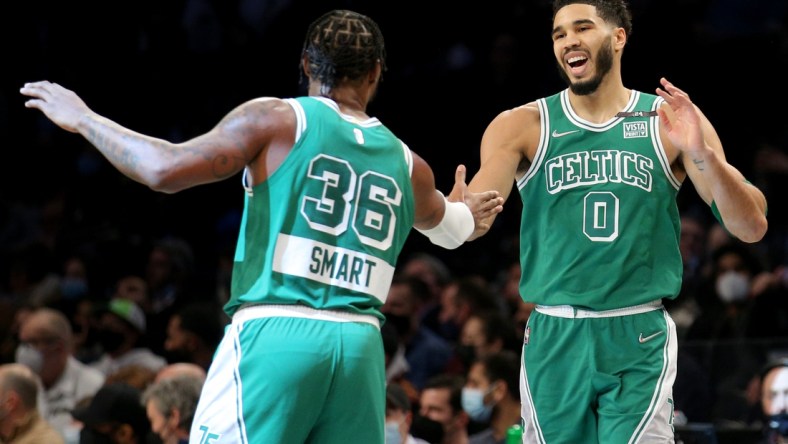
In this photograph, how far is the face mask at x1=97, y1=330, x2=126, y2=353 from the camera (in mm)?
9867

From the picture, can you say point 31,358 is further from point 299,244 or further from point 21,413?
point 299,244

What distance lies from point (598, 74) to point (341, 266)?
1.79m

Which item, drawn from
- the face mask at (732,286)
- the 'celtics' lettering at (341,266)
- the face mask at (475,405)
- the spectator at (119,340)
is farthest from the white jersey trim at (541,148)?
the face mask at (732,286)

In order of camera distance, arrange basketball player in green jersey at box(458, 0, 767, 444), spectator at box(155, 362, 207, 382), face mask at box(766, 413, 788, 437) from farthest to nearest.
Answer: spectator at box(155, 362, 207, 382) < face mask at box(766, 413, 788, 437) < basketball player in green jersey at box(458, 0, 767, 444)

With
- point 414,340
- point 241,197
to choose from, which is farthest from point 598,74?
point 241,197

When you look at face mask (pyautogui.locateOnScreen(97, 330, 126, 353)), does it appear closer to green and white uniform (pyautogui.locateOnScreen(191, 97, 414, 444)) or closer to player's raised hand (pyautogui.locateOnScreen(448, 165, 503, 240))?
player's raised hand (pyautogui.locateOnScreen(448, 165, 503, 240))

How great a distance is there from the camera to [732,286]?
10273mm

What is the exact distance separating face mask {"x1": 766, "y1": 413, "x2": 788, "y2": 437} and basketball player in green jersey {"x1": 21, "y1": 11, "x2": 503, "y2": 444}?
3053 mm

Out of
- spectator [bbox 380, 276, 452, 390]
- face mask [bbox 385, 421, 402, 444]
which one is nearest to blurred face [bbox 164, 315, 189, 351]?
spectator [bbox 380, 276, 452, 390]

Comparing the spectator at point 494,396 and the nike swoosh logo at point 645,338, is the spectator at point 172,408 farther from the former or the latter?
the nike swoosh logo at point 645,338

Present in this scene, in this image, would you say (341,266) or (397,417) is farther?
(397,417)

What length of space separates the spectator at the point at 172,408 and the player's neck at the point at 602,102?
2788mm

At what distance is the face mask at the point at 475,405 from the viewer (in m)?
8.02

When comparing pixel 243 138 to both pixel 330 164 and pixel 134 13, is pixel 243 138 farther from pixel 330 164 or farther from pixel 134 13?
pixel 134 13
